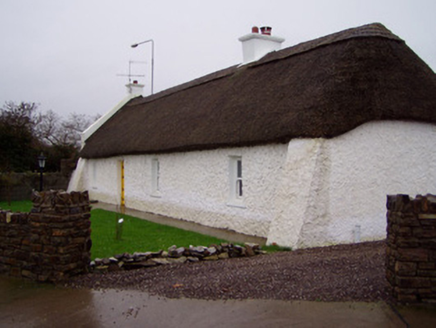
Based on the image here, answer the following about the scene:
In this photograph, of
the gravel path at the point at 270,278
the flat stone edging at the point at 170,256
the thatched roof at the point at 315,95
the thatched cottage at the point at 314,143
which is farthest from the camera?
the thatched roof at the point at 315,95

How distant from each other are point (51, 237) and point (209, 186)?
21.7ft

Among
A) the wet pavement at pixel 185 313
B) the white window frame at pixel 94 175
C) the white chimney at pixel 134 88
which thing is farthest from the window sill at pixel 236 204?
the white chimney at pixel 134 88

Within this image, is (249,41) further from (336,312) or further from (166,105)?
(336,312)

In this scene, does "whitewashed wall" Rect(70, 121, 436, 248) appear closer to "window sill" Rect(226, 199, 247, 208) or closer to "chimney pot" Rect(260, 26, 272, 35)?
"window sill" Rect(226, 199, 247, 208)

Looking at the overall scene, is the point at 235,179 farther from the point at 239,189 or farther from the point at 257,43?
the point at 257,43

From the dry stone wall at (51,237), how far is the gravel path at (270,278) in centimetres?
34

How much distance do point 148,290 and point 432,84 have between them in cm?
880

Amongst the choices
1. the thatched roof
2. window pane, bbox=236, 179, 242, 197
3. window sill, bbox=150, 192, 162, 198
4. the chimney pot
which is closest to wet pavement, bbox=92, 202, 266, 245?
window sill, bbox=150, 192, 162, 198

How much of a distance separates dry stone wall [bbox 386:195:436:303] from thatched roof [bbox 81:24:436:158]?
439 cm

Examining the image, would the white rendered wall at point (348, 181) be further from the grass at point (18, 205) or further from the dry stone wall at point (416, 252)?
the grass at point (18, 205)

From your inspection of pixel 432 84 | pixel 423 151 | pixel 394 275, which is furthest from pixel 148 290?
pixel 432 84

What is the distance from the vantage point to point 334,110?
9961 mm

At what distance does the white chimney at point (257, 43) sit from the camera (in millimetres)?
16297

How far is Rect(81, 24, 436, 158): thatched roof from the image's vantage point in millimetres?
10148
